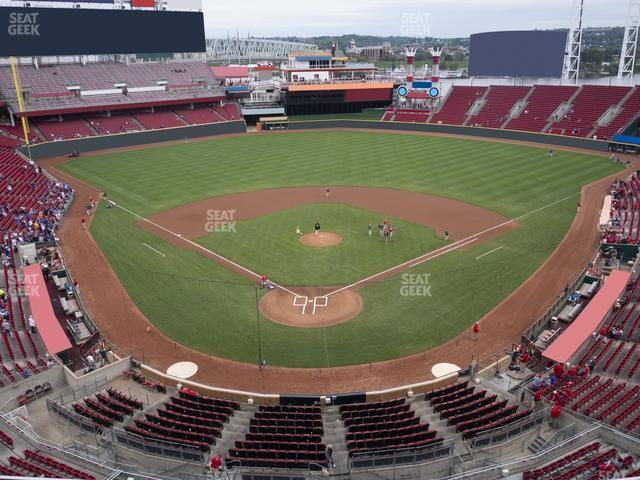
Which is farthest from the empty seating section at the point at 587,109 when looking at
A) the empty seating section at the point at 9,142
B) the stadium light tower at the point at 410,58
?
the empty seating section at the point at 9,142

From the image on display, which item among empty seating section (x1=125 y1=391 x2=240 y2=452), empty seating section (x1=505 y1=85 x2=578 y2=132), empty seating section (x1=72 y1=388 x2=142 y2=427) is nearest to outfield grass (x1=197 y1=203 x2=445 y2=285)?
empty seating section (x1=125 y1=391 x2=240 y2=452)

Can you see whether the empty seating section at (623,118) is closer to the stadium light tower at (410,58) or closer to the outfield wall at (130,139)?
the stadium light tower at (410,58)

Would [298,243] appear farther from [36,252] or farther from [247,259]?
[36,252]

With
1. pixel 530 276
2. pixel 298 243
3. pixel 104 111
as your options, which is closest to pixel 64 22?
pixel 104 111

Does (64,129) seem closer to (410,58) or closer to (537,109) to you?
(410,58)

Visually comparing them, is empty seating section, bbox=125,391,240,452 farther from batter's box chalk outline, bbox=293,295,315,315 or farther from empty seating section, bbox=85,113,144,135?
empty seating section, bbox=85,113,144,135
